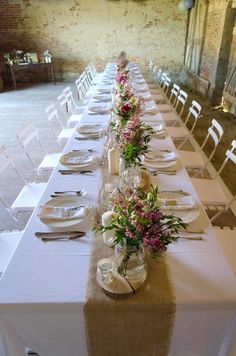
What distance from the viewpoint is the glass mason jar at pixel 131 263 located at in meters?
1.15

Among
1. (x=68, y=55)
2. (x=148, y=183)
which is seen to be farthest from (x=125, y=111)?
(x=68, y=55)

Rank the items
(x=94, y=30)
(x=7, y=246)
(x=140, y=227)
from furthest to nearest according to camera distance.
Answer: (x=94, y=30) → (x=7, y=246) → (x=140, y=227)

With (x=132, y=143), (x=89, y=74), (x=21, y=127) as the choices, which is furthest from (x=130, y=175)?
(x=89, y=74)

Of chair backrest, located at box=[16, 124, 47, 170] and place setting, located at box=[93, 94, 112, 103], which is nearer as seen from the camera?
chair backrest, located at box=[16, 124, 47, 170]

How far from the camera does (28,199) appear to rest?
229 centimetres

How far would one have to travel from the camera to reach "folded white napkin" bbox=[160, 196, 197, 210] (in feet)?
5.35

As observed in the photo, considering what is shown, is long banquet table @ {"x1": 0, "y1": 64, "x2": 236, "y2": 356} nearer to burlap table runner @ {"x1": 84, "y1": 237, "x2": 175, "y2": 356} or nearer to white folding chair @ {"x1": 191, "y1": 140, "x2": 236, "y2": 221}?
burlap table runner @ {"x1": 84, "y1": 237, "x2": 175, "y2": 356}

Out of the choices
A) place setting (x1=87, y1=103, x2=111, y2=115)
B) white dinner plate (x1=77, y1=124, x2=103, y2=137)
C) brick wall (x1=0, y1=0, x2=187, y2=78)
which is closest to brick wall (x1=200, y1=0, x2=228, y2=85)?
brick wall (x1=0, y1=0, x2=187, y2=78)

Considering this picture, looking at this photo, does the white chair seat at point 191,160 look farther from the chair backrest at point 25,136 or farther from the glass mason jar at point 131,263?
the glass mason jar at point 131,263

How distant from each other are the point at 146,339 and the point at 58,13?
9.59 meters

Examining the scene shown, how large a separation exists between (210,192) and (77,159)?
44.3 inches

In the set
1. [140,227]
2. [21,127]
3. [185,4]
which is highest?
[185,4]

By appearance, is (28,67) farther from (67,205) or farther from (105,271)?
(105,271)

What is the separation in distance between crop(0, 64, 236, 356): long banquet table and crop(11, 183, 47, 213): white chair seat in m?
0.82
